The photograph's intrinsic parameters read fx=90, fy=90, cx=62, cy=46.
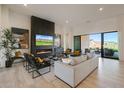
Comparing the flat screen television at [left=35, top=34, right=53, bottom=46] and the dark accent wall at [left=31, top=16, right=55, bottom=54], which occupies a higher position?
the dark accent wall at [left=31, top=16, right=55, bottom=54]

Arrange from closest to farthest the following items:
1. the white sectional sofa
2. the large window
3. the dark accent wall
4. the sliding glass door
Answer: the white sectional sofa < the dark accent wall < the sliding glass door < the large window

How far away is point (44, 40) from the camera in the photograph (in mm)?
6531

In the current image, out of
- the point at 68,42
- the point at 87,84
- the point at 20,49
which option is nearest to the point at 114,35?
the point at 68,42

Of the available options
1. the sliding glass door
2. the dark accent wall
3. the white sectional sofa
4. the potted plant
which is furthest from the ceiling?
the white sectional sofa

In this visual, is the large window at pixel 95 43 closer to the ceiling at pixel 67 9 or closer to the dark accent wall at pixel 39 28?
the ceiling at pixel 67 9

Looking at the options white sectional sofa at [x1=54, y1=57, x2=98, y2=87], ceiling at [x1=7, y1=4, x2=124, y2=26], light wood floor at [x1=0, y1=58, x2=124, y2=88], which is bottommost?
light wood floor at [x1=0, y1=58, x2=124, y2=88]

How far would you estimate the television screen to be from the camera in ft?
20.0

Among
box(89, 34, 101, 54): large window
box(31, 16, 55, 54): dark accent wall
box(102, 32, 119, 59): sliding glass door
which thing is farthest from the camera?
box(89, 34, 101, 54): large window

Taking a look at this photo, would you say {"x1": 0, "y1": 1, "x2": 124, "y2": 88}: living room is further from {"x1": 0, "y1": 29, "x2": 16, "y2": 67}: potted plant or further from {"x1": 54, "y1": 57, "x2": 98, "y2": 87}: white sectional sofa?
{"x1": 0, "y1": 29, "x2": 16, "y2": 67}: potted plant

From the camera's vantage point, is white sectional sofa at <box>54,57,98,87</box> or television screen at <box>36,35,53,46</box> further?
television screen at <box>36,35,53,46</box>

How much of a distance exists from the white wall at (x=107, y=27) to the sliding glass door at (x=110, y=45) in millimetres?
472

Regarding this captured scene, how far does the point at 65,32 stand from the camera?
8.86 m

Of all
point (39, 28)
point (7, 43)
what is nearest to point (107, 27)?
point (39, 28)

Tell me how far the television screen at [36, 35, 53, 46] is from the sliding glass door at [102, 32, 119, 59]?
4150 millimetres
